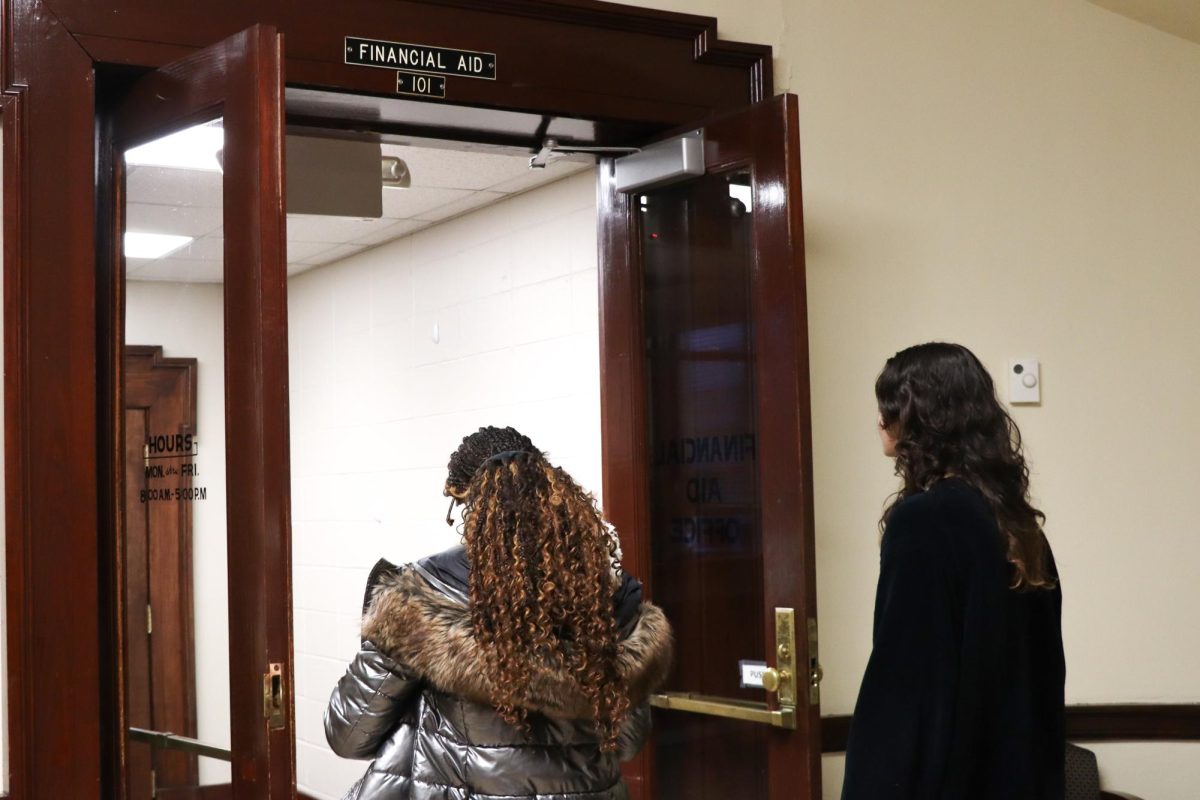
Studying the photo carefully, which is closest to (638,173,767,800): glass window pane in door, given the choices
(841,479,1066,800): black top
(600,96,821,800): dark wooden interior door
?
(600,96,821,800): dark wooden interior door

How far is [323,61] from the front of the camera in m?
2.69

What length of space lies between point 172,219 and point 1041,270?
225cm

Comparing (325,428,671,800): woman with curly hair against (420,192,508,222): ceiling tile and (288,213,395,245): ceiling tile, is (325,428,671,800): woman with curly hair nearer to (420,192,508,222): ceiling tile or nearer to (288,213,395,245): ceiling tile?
(420,192,508,222): ceiling tile

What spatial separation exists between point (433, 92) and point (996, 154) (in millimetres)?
1589

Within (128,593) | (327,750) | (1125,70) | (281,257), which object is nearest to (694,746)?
(128,593)

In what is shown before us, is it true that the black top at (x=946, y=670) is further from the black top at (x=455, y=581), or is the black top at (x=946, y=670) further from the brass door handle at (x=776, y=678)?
the brass door handle at (x=776, y=678)

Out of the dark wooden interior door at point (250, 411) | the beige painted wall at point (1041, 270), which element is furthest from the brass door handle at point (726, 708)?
the dark wooden interior door at point (250, 411)

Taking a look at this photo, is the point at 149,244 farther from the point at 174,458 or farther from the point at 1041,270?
the point at 1041,270

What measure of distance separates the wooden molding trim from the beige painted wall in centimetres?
4

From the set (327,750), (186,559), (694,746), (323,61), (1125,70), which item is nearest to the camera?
(186,559)

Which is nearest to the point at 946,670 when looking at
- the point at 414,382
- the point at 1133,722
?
the point at 1133,722

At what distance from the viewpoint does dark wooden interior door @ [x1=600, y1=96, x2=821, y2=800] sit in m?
2.78

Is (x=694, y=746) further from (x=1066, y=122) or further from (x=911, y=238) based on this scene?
(x=1066, y=122)

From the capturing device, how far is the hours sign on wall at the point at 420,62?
2.73 metres
